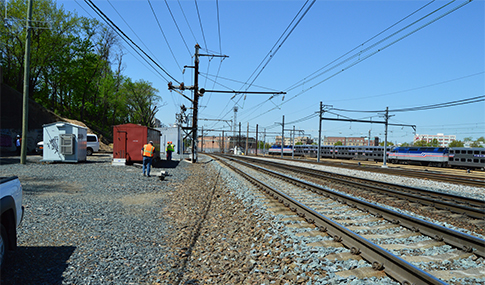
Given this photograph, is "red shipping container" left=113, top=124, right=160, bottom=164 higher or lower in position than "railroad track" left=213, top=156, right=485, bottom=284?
higher

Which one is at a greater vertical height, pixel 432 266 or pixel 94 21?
pixel 94 21

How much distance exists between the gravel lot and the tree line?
25.6 m

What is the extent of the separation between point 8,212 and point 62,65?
4253 centimetres

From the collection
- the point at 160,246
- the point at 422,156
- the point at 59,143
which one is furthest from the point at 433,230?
the point at 422,156

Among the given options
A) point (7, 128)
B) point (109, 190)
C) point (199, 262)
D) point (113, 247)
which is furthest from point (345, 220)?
point (7, 128)

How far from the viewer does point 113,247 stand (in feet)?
17.8

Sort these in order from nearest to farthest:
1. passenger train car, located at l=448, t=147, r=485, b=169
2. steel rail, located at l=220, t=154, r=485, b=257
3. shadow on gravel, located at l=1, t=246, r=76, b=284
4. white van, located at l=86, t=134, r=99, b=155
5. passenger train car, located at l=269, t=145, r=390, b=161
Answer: shadow on gravel, located at l=1, t=246, r=76, b=284, steel rail, located at l=220, t=154, r=485, b=257, white van, located at l=86, t=134, r=99, b=155, passenger train car, located at l=448, t=147, r=485, b=169, passenger train car, located at l=269, t=145, r=390, b=161

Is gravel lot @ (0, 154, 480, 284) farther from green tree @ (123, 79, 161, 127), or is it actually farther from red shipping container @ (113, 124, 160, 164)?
green tree @ (123, 79, 161, 127)

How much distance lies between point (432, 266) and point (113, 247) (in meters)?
5.05

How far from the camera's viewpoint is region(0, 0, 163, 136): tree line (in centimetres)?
3550

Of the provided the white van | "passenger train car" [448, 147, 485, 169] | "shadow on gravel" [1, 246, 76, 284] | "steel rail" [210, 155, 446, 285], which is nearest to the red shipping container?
the white van

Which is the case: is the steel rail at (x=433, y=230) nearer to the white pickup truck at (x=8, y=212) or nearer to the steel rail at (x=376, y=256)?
the steel rail at (x=376, y=256)

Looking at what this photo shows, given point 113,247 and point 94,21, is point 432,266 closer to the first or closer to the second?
point 113,247

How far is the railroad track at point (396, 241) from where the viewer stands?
12.8 feet
